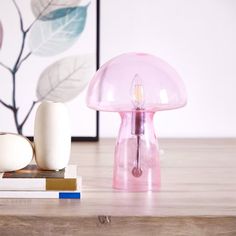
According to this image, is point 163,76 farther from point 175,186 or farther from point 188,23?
point 188,23

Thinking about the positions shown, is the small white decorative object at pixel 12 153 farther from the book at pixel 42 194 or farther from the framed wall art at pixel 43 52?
the framed wall art at pixel 43 52

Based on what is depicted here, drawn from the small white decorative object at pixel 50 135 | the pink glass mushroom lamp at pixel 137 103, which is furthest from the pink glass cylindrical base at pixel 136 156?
the small white decorative object at pixel 50 135

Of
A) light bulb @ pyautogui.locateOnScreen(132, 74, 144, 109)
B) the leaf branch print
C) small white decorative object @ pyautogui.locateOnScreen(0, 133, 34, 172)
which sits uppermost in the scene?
the leaf branch print

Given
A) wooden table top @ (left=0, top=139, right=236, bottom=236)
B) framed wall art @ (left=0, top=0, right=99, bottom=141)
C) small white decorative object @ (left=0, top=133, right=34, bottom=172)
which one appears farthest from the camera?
framed wall art @ (left=0, top=0, right=99, bottom=141)

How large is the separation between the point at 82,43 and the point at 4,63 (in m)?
0.23

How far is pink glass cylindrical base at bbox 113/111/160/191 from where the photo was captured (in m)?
0.97

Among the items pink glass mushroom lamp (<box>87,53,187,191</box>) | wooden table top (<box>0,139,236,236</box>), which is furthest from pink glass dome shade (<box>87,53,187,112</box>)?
wooden table top (<box>0,139,236,236</box>)

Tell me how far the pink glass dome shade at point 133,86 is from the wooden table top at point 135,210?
146 mm

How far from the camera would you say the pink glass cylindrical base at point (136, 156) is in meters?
0.97

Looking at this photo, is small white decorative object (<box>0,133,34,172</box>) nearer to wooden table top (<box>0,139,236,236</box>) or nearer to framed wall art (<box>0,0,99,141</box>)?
wooden table top (<box>0,139,236,236</box>)

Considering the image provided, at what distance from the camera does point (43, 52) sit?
1.57 m

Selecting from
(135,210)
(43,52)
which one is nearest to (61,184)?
(135,210)

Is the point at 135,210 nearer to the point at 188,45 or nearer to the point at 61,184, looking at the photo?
the point at 61,184

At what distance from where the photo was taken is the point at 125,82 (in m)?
1.00
